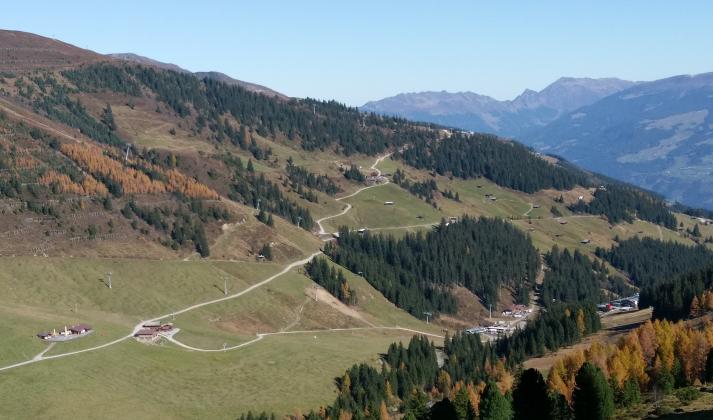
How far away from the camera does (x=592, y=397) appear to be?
90688mm

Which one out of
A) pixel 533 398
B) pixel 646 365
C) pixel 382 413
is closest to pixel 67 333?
pixel 382 413

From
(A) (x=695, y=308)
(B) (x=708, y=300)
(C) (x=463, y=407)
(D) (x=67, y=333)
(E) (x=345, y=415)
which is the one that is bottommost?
(E) (x=345, y=415)

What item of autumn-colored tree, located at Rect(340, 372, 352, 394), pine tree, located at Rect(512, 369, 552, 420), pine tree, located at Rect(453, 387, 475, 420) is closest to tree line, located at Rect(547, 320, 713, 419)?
pine tree, located at Rect(512, 369, 552, 420)

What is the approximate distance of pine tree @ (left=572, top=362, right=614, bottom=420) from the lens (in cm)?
9044

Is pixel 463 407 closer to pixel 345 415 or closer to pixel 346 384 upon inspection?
pixel 345 415

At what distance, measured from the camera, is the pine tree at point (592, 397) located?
9044 centimetres

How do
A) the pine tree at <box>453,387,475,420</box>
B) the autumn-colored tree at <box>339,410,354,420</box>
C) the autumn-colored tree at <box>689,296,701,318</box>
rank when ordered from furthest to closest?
the autumn-colored tree at <box>689,296,701,318</box>
the autumn-colored tree at <box>339,410,354,420</box>
the pine tree at <box>453,387,475,420</box>

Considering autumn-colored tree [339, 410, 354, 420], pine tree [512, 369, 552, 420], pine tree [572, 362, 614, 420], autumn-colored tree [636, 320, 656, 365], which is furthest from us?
autumn-colored tree [636, 320, 656, 365]

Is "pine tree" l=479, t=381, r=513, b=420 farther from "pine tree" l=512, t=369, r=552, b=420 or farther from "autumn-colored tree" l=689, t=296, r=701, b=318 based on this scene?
"autumn-colored tree" l=689, t=296, r=701, b=318

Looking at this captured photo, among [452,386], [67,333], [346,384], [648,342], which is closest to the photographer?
[648,342]

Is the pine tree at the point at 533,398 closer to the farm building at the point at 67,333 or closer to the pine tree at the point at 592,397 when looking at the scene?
the pine tree at the point at 592,397

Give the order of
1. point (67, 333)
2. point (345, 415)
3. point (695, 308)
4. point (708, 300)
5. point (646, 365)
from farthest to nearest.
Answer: point (695, 308) → point (708, 300) → point (67, 333) → point (345, 415) → point (646, 365)

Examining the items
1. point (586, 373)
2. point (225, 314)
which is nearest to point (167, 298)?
point (225, 314)

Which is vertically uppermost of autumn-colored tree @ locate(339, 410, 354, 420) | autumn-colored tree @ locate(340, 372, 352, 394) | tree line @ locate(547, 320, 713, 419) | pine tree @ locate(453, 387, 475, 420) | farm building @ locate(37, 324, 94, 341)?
tree line @ locate(547, 320, 713, 419)
